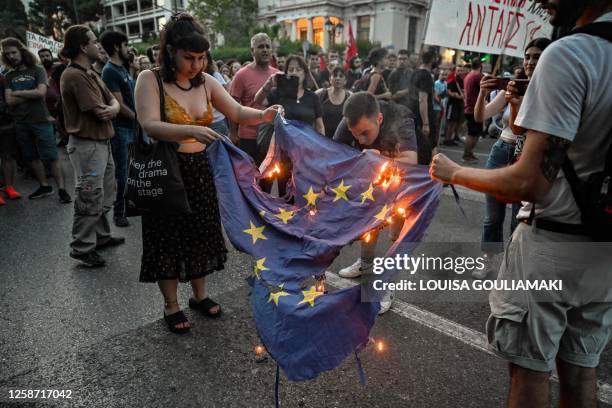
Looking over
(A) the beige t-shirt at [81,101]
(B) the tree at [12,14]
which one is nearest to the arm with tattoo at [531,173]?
(A) the beige t-shirt at [81,101]

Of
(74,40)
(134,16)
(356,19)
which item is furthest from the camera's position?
(134,16)

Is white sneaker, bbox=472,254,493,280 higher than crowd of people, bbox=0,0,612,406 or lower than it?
lower

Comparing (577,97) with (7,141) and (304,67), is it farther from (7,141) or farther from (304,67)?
(7,141)

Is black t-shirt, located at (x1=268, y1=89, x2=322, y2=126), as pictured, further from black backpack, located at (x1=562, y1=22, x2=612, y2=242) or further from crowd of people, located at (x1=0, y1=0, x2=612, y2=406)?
black backpack, located at (x1=562, y1=22, x2=612, y2=242)

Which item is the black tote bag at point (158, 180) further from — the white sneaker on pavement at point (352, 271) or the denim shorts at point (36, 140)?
the denim shorts at point (36, 140)

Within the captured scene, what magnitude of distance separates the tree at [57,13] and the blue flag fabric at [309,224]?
251ft

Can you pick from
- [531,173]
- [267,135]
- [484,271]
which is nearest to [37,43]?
[267,135]

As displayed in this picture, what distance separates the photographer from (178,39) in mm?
2607

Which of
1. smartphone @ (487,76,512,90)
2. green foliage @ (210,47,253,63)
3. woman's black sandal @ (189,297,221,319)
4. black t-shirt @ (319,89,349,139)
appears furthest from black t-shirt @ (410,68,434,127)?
green foliage @ (210,47,253,63)

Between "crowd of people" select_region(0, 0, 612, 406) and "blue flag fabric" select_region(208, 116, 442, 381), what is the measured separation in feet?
0.92

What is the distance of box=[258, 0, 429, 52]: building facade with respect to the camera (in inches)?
2132

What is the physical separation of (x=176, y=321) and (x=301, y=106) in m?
3.02

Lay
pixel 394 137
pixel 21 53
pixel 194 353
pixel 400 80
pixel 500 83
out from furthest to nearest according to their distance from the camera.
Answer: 1. pixel 400 80
2. pixel 21 53
3. pixel 394 137
4. pixel 194 353
5. pixel 500 83

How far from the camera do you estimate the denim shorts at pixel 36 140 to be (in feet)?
20.4
